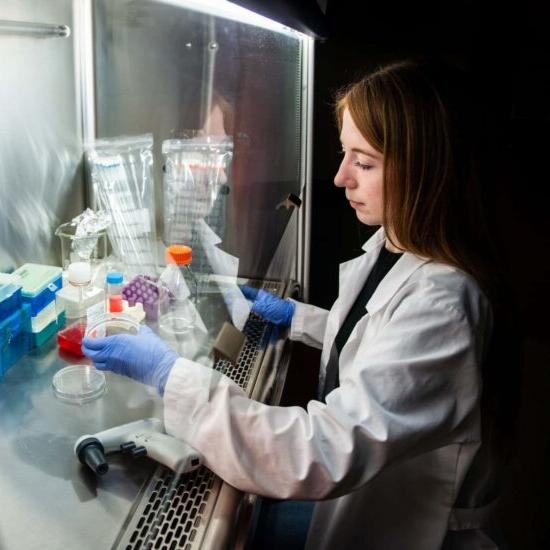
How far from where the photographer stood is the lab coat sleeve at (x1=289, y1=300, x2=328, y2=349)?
167cm

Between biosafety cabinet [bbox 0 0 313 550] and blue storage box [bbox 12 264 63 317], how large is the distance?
92 millimetres

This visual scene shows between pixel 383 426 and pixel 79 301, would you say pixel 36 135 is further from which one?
pixel 383 426

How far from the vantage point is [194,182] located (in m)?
1.79

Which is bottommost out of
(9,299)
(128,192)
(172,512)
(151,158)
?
(172,512)

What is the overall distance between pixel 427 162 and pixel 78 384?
0.82 meters

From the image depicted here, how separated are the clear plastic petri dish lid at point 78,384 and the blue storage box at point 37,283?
16 centimetres

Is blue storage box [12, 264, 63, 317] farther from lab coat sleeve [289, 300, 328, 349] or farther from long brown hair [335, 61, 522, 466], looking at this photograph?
long brown hair [335, 61, 522, 466]

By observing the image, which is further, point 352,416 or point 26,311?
point 26,311

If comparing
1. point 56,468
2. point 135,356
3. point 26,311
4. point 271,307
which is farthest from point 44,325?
point 271,307

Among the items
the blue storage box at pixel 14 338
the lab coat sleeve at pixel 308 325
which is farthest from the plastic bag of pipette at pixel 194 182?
the blue storage box at pixel 14 338

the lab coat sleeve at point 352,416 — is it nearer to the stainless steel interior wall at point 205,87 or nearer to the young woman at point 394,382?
the young woman at point 394,382

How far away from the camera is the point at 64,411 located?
3.66 ft

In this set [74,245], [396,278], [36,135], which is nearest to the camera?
[396,278]

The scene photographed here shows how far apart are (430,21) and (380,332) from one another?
5.09ft
